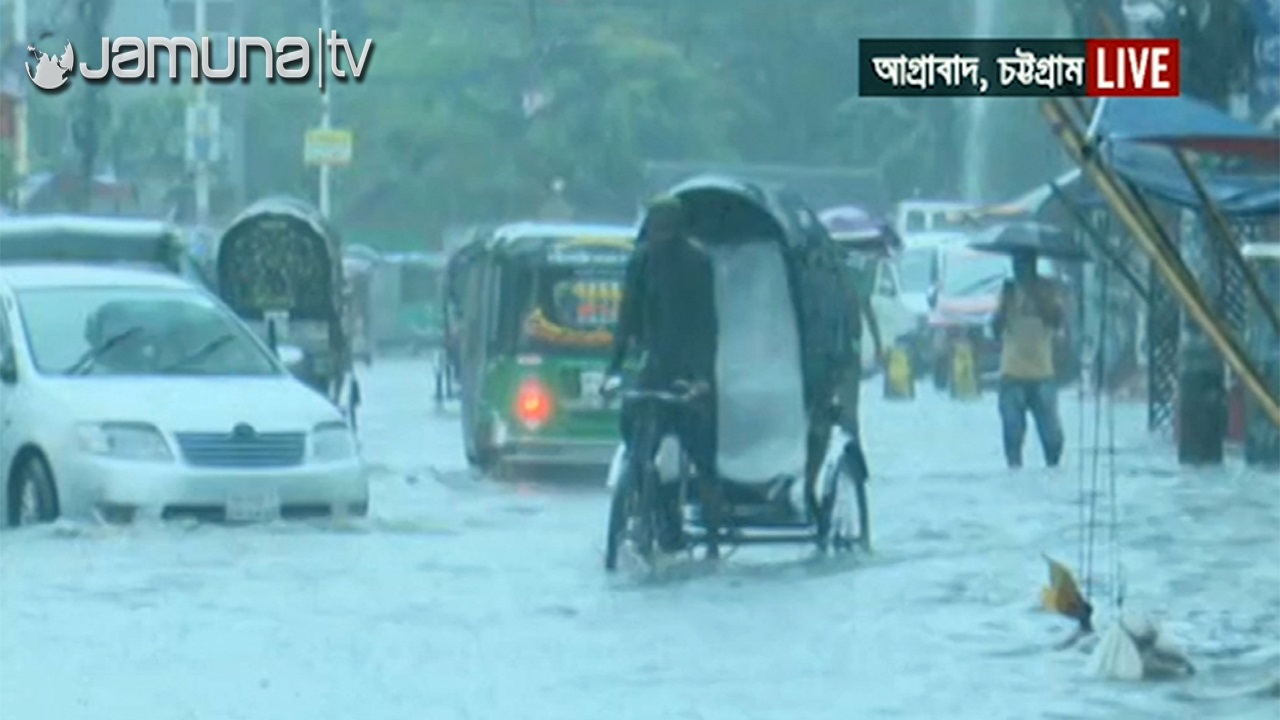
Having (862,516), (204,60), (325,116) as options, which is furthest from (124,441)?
(325,116)

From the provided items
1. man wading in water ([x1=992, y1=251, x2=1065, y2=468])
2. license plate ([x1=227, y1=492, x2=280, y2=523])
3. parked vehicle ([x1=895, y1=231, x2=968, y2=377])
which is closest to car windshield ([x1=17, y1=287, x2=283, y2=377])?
license plate ([x1=227, y1=492, x2=280, y2=523])

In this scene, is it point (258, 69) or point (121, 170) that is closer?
point (121, 170)

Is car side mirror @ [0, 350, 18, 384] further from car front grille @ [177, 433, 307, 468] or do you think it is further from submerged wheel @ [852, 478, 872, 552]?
submerged wheel @ [852, 478, 872, 552]

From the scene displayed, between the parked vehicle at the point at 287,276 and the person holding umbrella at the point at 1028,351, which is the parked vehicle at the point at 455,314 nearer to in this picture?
the parked vehicle at the point at 287,276

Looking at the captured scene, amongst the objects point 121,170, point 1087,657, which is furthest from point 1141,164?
point 121,170

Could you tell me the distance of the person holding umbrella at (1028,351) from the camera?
93.0 feet

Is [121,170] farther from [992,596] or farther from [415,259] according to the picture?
[992,596]

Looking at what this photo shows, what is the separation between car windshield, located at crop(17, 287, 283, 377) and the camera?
2158cm

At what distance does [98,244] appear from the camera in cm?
2988

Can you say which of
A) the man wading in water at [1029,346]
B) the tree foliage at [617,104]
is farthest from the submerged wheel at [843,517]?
the tree foliage at [617,104]

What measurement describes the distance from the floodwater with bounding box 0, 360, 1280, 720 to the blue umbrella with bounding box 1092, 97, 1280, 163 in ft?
6.65

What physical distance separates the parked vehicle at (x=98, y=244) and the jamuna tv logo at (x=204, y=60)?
1084 centimetres

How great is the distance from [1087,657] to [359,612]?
3598mm

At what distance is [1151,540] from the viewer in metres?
22.4
